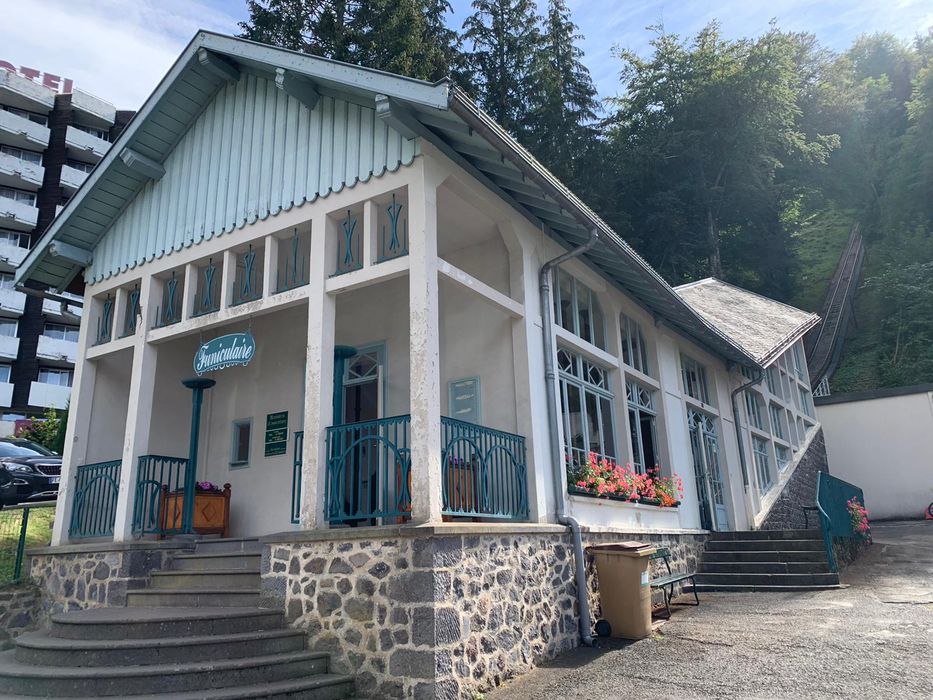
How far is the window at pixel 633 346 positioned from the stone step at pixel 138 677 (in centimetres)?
696

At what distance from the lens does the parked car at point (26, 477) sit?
47.4 ft

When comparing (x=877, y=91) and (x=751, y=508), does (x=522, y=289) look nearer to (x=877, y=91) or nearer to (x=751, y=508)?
(x=751, y=508)

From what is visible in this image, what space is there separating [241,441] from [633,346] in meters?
6.17

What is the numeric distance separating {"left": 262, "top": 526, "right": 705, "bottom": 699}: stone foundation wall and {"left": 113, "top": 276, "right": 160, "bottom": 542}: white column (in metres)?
2.70

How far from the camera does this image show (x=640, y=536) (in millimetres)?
9141

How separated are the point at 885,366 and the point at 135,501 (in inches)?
1158

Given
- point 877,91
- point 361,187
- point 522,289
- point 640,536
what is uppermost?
point 877,91

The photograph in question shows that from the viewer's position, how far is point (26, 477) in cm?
1466

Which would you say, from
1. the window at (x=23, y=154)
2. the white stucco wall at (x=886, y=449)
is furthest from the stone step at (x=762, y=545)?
the window at (x=23, y=154)

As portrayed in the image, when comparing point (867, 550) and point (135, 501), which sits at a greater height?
point (135, 501)

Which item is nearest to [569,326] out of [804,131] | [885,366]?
[885,366]

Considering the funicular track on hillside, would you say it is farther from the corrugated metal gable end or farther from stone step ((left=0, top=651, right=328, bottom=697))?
stone step ((left=0, top=651, right=328, bottom=697))

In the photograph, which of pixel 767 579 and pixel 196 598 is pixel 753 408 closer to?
pixel 767 579

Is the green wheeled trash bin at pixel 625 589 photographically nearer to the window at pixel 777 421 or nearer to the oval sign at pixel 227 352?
the oval sign at pixel 227 352
